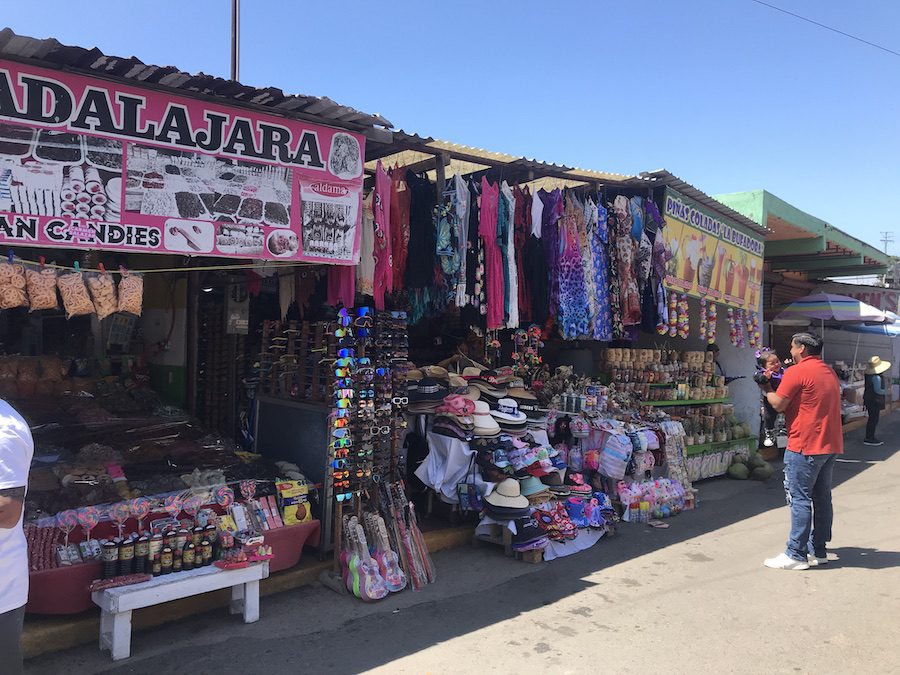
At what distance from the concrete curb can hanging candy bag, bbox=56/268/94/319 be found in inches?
75.8

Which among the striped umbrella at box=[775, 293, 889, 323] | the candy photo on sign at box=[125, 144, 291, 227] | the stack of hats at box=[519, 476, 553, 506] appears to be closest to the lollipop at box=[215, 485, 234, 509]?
the candy photo on sign at box=[125, 144, 291, 227]

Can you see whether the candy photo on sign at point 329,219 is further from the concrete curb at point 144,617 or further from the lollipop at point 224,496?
the concrete curb at point 144,617

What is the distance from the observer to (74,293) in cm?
383

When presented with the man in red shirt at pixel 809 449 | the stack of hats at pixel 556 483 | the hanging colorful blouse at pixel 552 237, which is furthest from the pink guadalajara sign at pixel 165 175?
the man in red shirt at pixel 809 449

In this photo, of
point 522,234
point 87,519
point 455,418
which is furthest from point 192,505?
point 522,234

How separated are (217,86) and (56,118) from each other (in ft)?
3.16

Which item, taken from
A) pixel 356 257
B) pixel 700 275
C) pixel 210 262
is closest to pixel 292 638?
pixel 356 257

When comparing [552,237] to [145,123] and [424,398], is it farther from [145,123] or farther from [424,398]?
[145,123]

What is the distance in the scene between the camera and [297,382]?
580cm

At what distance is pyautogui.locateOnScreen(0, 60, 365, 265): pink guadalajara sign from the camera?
3.57 meters

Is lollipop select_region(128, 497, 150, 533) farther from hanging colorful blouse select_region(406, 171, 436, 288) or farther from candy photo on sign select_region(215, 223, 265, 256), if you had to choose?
hanging colorful blouse select_region(406, 171, 436, 288)

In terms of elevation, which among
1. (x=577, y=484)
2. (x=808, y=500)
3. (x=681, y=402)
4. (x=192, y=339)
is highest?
(x=192, y=339)

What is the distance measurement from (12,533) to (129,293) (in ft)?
6.45

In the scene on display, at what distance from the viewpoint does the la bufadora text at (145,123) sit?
357 centimetres
